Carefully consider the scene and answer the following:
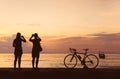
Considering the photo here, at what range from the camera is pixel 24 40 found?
24266mm

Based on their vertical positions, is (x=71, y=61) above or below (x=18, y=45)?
below

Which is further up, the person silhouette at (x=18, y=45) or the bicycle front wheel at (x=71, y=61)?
the person silhouette at (x=18, y=45)

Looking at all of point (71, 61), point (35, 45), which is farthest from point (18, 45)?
point (71, 61)

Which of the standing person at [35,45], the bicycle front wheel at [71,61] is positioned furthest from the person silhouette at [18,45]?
the bicycle front wheel at [71,61]

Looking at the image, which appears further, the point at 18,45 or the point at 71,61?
the point at 71,61

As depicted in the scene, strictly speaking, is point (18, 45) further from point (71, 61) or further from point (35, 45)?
point (71, 61)

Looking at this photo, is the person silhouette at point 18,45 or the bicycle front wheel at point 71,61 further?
the bicycle front wheel at point 71,61

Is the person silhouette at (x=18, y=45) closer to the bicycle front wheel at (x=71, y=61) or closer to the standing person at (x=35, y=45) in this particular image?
the standing person at (x=35, y=45)

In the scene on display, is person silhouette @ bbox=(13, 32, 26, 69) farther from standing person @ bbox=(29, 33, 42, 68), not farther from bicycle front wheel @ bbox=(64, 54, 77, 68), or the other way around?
bicycle front wheel @ bbox=(64, 54, 77, 68)

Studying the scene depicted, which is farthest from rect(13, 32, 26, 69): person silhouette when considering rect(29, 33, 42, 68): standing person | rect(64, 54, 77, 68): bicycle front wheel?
rect(64, 54, 77, 68): bicycle front wheel

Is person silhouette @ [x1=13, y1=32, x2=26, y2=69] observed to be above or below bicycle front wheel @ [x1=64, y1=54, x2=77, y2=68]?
above

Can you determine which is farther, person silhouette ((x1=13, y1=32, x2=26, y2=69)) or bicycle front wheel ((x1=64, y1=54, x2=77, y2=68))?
bicycle front wheel ((x1=64, y1=54, x2=77, y2=68))
